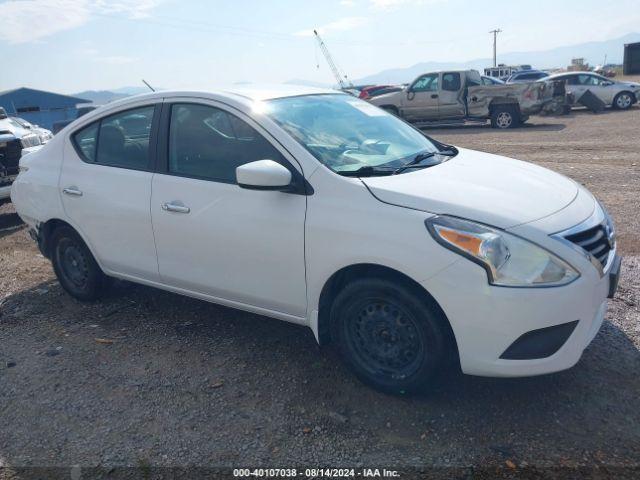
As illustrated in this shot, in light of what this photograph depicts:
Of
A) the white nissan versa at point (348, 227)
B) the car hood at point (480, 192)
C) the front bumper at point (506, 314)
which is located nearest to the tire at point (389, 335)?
the white nissan versa at point (348, 227)

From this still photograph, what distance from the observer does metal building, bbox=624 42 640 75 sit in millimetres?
36222

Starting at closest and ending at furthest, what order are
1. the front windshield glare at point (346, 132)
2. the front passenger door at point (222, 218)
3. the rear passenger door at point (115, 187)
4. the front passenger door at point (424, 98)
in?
the front passenger door at point (222, 218) → the front windshield glare at point (346, 132) → the rear passenger door at point (115, 187) → the front passenger door at point (424, 98)

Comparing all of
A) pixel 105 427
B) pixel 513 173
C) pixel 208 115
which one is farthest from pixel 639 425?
pixel 208 115

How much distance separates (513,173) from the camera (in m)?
3.60

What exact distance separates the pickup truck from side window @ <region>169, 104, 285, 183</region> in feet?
48.7

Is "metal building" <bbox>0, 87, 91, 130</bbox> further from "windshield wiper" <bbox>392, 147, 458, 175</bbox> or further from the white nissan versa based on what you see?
"windshield wiper" <bbox>392, 147, 458, 175</bbox>

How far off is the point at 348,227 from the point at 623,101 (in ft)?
70.8

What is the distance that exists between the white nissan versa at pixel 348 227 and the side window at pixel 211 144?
0.01m

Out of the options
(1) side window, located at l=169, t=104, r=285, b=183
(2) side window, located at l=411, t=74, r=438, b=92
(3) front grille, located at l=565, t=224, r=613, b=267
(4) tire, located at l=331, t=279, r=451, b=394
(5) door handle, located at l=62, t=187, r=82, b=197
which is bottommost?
(4) tire, located at l=331, t=279, r=451, b=394

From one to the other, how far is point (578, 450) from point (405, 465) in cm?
83

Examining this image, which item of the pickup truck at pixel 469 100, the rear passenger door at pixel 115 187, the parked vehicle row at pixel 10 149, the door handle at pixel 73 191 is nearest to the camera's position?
the rear passenger door at pixel 115 187

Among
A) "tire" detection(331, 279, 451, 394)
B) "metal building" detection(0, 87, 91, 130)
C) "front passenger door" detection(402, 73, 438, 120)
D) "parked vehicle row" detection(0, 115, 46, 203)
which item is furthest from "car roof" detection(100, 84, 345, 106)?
"metal building" detection(0, 87, 91, 130)

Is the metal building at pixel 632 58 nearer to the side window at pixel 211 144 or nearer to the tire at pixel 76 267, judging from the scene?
the side window at pixel 211 144

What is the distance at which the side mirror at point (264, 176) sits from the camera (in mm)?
3189
